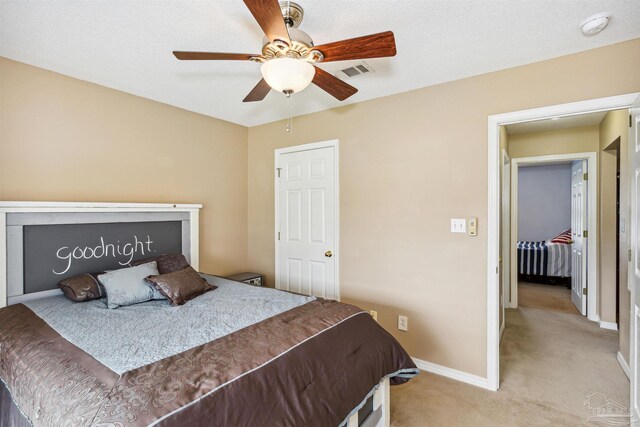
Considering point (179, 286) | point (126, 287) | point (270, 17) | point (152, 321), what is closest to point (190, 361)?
point (152, 321)

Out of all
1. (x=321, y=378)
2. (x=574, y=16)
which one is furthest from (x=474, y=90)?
(x=321, y=378)

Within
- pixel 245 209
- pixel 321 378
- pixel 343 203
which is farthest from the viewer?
pixel 245 209

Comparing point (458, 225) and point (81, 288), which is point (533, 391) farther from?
point (81, 288)

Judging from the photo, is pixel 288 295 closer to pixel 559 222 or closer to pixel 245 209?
pixel 245 209

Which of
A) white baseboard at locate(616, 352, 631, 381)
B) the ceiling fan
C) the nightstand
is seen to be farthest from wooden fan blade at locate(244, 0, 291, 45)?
white baseboard at locate(616, 352, 631, 381)

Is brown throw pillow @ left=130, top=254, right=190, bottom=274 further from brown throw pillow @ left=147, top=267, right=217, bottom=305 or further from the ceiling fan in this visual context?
the ceiling fan

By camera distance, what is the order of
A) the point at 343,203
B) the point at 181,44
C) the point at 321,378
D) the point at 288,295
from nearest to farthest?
1. the point at 321,378
2. the point at 181,44
3. the point at 288,295
4. the point at 343,203

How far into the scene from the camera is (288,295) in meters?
2.26

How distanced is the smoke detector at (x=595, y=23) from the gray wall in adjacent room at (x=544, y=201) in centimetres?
Answer: 558

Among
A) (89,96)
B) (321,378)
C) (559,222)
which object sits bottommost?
(321,378)

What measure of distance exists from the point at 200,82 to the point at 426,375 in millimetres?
3123

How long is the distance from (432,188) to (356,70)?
3.79 ft

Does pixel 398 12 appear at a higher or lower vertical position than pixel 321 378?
higher

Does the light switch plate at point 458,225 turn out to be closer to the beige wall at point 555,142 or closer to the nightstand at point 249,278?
the nightstand at point 249,278
